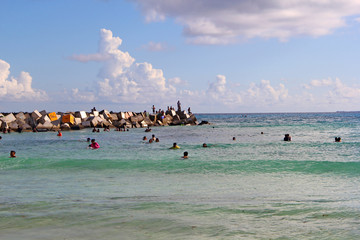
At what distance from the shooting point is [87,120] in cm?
6316

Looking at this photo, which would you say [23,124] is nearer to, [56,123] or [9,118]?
[9,118]

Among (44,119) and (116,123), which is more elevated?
(44,119)

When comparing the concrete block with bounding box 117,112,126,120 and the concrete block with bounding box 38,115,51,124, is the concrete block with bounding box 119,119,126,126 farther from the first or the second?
the concrete block with bounding box 38,115,51,124

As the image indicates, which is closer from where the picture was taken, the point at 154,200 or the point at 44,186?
the point at 154,200

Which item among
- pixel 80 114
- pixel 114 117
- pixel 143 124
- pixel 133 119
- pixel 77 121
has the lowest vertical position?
pixel 143 124

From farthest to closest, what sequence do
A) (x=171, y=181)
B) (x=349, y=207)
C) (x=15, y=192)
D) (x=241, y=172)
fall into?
(x=241, y=172) < (x=171, y=181) < (x=15, y=192) < (x=349, y=207)

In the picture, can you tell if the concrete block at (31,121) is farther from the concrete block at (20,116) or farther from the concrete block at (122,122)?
the concrete block at (122,122)

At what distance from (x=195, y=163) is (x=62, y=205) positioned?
34.7ft

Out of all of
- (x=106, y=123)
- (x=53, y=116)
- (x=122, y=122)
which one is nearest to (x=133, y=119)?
(x=122, y=122)

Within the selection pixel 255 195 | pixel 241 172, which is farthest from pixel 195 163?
pixel 255 195

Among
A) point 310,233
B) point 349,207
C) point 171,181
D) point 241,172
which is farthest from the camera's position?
point 241,172

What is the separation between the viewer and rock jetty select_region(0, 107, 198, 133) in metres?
56.1

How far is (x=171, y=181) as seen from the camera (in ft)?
48.1

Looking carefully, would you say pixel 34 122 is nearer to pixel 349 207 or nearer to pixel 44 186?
pixel 44 186
